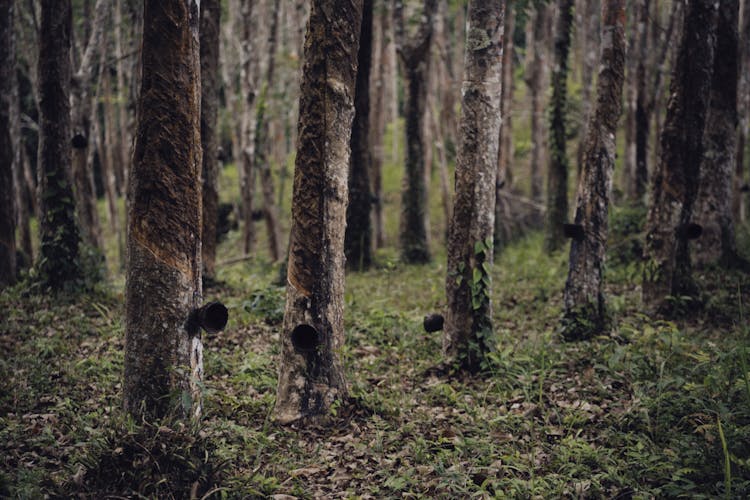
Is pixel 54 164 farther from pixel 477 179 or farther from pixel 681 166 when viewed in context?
pixel 681 166

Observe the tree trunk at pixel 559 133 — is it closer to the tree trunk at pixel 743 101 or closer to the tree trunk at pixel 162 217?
the tree trunk at pixel 743 101

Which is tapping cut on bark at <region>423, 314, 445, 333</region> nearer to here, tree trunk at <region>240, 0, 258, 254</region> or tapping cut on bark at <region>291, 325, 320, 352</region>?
tapping cut on bark at <region>291, 325, 320, 352</region>

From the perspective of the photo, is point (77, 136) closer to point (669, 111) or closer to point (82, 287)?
point (82, 287)

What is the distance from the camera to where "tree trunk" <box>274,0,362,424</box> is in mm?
5480

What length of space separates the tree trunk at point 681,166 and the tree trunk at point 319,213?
5232 millimetres

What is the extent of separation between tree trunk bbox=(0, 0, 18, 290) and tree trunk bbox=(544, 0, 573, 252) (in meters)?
10.6

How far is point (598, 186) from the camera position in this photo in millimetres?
7980

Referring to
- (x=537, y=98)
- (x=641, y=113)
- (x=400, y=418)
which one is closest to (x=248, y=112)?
(x=537, y=98)

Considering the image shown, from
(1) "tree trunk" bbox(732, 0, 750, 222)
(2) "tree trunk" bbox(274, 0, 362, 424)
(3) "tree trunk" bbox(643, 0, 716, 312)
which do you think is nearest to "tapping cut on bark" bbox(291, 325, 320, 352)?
(2) "tree trunk" bbox(274, 0, 362, 424)

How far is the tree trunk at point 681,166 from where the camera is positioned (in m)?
8.27

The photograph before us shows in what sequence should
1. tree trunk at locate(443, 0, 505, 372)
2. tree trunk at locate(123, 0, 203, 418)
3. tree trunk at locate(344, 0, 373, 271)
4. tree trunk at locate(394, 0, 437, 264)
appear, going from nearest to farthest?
tree trunk at locate(123, 0, 203, 418) → tree trunk at locate(443, 0, 505, 372) → tree trunk at locate(344, 0, 373, 271) → tree trunk at locate(394, 0, 437, 264)

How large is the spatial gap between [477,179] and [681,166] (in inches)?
141

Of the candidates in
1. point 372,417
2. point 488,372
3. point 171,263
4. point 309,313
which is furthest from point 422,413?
point 171,263

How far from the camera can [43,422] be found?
210 inches
